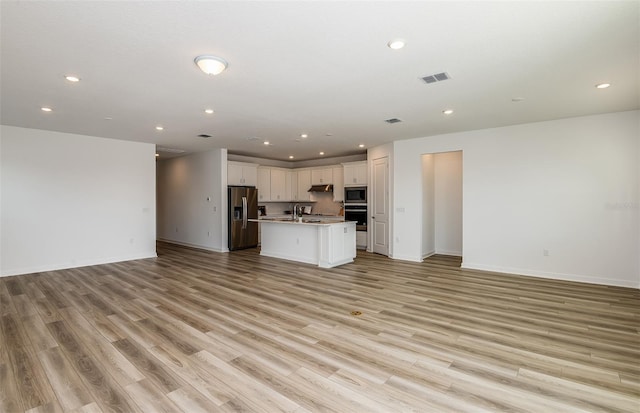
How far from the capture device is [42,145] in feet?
19.7

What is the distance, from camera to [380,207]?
7.80 meters

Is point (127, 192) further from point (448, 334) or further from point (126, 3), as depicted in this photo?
point (448, 334)

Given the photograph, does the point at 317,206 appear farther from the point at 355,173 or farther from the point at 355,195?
the point at 355,173

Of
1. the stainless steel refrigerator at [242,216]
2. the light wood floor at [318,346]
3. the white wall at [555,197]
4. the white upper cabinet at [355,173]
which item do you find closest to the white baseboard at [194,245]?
the stainless steel refrigerator at [242,216]

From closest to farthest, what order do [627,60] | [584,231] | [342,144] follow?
1. [627,60]
2. [584,231]
3. [342,144]

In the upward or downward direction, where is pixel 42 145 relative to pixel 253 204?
upward

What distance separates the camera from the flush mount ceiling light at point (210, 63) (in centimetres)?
290

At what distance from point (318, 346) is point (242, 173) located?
6852 millimetres

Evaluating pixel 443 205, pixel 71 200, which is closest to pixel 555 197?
pixel 443 205

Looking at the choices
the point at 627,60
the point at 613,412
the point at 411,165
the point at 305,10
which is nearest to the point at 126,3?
the point at 305,10

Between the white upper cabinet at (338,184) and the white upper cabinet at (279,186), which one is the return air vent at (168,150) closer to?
the white upper cabinet at (279,186)

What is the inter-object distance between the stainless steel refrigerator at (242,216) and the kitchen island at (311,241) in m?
1.11

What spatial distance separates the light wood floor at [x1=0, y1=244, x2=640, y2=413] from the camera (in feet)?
7.14

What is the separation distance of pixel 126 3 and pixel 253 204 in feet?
22.8
